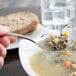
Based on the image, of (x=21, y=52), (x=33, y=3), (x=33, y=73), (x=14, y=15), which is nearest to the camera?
(x=33, y=73)

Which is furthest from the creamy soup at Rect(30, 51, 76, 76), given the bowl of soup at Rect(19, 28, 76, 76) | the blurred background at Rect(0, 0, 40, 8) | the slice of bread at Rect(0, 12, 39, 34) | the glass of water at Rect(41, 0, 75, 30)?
the blurred background at Rect(0, 0, 40, 8)

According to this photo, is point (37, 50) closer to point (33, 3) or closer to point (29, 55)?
point (29, 55)

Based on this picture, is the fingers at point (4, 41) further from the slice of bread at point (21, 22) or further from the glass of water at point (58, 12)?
the glass of water at point (58, 12)

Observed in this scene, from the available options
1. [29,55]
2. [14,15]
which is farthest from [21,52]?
[14,15]

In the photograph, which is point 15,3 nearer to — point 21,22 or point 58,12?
→ point 58,12

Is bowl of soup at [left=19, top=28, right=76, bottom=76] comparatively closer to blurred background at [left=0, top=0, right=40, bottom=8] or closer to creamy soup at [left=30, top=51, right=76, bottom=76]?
creamy soup at [left=30, top=51, right=76, bottom=76]

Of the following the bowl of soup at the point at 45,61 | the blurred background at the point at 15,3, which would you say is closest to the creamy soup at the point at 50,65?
the bowl of soup at the point at 45,61
